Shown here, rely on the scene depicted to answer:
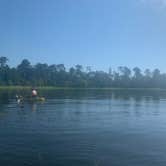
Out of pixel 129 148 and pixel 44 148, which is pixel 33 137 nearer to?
pixel 44 148

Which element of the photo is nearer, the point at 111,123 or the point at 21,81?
the point at 111,123

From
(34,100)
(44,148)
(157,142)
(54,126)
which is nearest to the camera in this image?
(44,148)

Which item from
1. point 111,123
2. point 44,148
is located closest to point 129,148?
point 44,148

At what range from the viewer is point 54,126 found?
32281mm

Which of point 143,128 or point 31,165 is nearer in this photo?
point 31,165

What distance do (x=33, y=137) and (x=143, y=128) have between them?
11826 millimetres

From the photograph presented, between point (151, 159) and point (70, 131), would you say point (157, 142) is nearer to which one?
point (151, 159)

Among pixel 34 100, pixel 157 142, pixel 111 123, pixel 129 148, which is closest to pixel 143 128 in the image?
pixel 111 123

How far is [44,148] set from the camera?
22.5m

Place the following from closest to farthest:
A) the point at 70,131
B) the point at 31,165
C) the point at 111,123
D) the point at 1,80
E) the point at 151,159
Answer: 1. the point at 31,165
2. the point at 151,159
3. the point at 70,131
4. the point at 111,123
5. the point at 1,80

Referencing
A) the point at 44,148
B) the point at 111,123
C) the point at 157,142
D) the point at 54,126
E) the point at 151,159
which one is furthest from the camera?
the point at 111,123

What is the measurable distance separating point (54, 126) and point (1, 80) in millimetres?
159095

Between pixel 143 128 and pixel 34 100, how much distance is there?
37.9 meters

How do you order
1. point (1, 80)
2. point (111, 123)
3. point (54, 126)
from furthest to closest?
point (1, 80)
point (111, 123)
point (54, 126)
